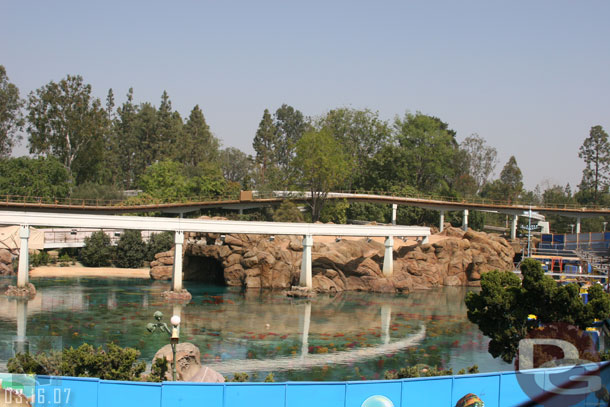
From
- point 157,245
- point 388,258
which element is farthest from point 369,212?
point 157,245

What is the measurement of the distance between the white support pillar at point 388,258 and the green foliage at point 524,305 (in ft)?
122

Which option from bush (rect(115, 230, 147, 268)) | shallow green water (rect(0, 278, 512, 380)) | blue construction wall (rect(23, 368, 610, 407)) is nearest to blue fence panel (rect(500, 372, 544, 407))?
blue construction wall (rect(23, 368, 610, 407))

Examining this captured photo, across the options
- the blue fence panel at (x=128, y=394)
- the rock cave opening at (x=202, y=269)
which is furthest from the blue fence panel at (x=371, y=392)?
the rock cave opening at (x=202, y=269)

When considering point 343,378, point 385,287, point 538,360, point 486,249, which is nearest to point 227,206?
point 385,287

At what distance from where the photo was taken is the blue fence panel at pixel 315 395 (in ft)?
63.0

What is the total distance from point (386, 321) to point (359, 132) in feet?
228

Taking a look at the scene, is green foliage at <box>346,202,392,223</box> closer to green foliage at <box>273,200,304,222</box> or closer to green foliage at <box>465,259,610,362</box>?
green foliage at <box>273,200,304,222</box>

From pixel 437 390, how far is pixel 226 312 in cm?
3216

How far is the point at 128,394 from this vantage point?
18719 mm

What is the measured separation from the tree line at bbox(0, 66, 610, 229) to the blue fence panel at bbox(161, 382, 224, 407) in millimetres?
68234

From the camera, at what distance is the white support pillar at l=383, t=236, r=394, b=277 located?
69.1 metres

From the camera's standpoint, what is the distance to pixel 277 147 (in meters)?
148

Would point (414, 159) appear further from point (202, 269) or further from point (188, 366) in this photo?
point (188, 366)

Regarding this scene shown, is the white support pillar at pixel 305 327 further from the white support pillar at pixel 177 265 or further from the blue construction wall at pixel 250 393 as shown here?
the blue construction wall at pixel 250 393
